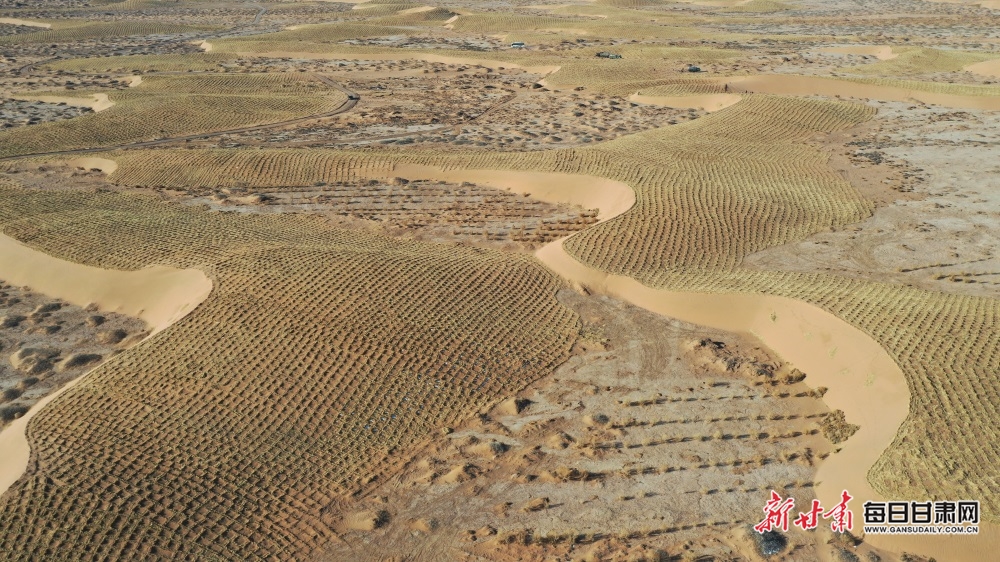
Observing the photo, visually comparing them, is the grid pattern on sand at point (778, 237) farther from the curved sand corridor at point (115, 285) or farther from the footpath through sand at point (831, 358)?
the curved sand corridor at point (115, 285)

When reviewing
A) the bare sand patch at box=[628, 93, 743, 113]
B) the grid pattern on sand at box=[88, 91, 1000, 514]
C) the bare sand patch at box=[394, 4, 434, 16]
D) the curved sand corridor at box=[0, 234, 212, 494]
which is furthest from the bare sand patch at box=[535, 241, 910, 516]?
the bare sand patch at box=[394, 4, 434, 16]

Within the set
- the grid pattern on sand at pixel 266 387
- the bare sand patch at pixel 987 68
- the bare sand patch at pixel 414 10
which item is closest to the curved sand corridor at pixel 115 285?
the grid pattern on sand at pixel 266 387

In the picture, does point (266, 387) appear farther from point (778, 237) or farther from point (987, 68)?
point (987, 68)

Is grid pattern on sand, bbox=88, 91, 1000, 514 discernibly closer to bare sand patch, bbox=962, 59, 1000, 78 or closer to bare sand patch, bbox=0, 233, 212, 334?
bare sand patch, bbox=0, 233, 212, 334

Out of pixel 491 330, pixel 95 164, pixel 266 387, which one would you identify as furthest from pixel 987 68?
pixel 266 387

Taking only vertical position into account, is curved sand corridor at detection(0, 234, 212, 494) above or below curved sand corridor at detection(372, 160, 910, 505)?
above
